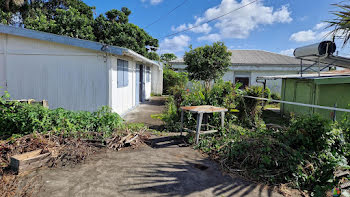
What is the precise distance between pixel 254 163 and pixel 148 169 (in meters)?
1.83

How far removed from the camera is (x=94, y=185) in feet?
9.84

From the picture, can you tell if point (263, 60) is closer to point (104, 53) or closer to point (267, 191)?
point (104, 53)

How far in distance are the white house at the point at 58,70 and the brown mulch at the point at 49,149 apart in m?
2.62

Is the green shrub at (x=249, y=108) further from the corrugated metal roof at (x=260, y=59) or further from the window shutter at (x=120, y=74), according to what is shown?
the corrugated metal roof at (x=260, y=59)

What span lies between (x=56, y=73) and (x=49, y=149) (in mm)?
4224

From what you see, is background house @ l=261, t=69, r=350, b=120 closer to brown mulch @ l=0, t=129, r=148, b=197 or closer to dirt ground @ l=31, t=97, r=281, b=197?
dirt ground @ l=31, t=97, r=281, b=197

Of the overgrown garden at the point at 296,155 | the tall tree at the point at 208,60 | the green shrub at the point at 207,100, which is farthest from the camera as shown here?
the tall tree at the point at 208,60

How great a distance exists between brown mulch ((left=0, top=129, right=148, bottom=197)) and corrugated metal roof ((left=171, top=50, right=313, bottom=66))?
559 inches

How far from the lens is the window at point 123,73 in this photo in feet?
24.9

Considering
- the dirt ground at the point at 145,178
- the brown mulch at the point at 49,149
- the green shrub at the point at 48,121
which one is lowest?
the dirt ground at the point at 145,178

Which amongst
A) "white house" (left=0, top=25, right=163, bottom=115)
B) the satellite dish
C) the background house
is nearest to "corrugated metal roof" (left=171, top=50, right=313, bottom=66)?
the background house

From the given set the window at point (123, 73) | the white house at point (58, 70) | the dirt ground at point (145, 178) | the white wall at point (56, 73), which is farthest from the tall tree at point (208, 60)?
the dirt ground at point (145, 178)

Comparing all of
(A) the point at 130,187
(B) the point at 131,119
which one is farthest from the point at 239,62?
(A) the point at 130,187

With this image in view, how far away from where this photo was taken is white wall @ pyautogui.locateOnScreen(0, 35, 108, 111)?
693 cm
